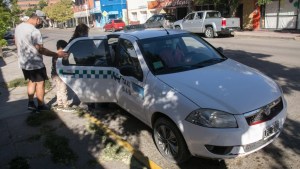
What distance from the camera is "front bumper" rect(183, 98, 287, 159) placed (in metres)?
3.32

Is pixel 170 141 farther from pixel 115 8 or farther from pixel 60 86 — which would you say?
pixel 115 8

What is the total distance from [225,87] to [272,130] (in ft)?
2.35

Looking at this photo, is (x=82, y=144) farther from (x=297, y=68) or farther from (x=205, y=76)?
(x=297, y=68)

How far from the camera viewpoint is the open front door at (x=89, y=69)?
5383 mm

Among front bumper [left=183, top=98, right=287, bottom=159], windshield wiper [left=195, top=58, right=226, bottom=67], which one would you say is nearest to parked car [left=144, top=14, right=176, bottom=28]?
windshield wiper [left=195, top=58, right=226, bottom=67]

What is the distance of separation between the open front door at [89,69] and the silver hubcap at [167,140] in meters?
1.49

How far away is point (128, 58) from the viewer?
194 inches

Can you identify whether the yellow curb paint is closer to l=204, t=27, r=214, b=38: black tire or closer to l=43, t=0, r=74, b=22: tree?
l=204, t=27, r=214, b=38: black tire

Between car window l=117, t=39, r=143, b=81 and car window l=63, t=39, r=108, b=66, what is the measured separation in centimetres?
41

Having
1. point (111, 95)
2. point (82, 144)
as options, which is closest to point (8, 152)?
point (82, 144)

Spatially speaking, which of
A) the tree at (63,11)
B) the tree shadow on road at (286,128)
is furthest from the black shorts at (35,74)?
the tree at (63,11)

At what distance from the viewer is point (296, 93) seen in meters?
6.57

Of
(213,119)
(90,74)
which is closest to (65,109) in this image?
(90,74)

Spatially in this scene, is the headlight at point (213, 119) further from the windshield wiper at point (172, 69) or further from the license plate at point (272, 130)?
the windshield wiper at point (172, 69)
